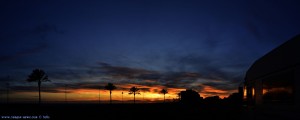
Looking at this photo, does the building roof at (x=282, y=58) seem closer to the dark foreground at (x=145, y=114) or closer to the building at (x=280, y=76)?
the building at (x=280, y=76)

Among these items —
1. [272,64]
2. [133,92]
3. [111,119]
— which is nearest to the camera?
[272,64]

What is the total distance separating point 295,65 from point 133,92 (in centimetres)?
15293

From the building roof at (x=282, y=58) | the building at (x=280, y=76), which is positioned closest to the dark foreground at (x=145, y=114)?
the building at (x=280, y=76)

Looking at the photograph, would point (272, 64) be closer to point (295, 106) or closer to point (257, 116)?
point (257, 116)

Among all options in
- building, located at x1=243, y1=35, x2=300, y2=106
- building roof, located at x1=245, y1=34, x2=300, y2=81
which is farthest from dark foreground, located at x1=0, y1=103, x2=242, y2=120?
building roof, located at x1=245, y1=34, x2=300, y2=81

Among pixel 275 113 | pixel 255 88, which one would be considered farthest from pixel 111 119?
pixel 275 113

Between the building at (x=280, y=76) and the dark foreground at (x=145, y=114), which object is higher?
the building at (x=280, y=76)

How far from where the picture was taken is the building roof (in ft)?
38.2

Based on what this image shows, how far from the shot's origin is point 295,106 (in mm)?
11578

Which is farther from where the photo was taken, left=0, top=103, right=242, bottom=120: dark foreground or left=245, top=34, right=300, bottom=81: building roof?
left=0, top=103, right=242, bottom=120: dark foreground

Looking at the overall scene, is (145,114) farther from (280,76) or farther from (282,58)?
(282,58)

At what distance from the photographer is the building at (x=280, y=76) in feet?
38.3

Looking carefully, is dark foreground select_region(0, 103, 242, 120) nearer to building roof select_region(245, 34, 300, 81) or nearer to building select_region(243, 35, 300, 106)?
building select_region(243, 35, 300, 106)

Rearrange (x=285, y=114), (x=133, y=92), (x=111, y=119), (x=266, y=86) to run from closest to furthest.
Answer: (x=285, y=114)
(x=266, y=86)
(x=111, y=119)
(x=133, y=92)
